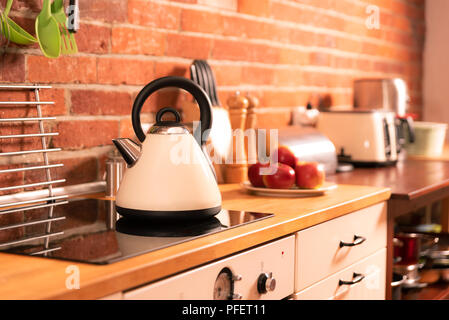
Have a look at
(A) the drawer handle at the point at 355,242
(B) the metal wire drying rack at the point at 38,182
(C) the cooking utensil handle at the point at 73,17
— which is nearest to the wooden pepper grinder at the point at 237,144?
(A) the drawer handle at the point at 355,242

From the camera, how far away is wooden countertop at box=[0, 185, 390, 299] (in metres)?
0.80

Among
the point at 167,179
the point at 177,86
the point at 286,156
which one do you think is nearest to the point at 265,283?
the point at 167,179

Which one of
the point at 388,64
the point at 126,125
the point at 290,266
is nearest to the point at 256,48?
the point at 126,125

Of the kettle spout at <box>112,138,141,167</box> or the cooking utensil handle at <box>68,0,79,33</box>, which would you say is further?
the cooking utensil handle at <box>68,0,79,33</box>

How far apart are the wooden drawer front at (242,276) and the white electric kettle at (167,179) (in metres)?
0.12

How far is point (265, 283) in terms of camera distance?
46.9 inches

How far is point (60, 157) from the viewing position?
1532 mm

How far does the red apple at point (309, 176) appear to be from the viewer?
5.38 ft

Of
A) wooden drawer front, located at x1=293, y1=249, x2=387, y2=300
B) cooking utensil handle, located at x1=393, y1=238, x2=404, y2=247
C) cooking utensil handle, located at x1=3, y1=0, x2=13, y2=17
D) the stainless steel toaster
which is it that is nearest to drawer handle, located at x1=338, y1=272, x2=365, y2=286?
wooden drawer front, located at x1=293, y1=249, x2=387, y2=300

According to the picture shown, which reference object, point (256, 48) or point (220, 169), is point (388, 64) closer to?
point (256, 48)

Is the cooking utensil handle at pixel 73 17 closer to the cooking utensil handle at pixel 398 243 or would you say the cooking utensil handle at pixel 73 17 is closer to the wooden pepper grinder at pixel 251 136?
the wooden pepper grinder at pixel 251 136

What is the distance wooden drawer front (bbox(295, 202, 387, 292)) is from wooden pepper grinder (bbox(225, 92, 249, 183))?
402mm

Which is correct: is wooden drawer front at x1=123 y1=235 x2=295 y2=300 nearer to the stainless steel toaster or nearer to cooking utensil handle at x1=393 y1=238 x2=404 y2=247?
cooking utensil handle at x1=393 y1=238 x2=404 y2=247

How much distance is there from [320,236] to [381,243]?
0.43 m
